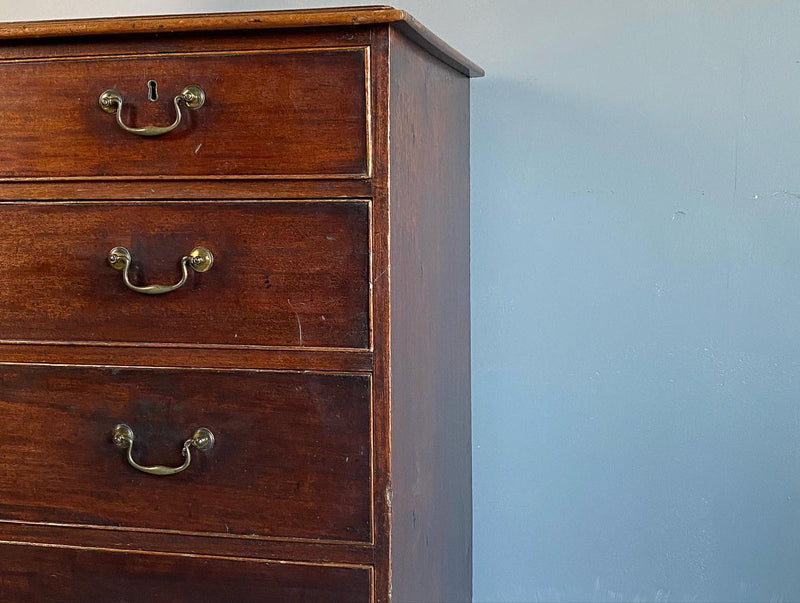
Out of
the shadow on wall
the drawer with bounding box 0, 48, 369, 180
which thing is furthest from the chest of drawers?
the shadow on wall

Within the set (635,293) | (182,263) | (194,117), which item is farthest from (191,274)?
(635,293)

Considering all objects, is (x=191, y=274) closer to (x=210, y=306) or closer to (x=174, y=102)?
(x=210, y=306)

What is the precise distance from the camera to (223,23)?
1129 mm

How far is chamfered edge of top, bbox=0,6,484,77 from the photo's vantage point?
43.5 inches

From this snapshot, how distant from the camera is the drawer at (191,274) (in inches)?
45.5

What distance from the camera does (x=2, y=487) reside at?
1.27 metres

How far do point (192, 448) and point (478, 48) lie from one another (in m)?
0.80

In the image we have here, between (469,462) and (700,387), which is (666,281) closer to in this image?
(700,387)

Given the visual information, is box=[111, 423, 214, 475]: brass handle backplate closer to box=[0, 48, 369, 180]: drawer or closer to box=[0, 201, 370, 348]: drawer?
box=[0, 201, 370, 348]: drawer

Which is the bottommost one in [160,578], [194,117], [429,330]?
[160,578]

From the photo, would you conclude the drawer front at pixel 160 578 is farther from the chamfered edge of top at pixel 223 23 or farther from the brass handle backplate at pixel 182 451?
the chamfered edge of top at pixel 223 23

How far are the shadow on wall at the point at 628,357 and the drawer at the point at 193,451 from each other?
54 centimetres

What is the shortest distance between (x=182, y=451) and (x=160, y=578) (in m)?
0.16

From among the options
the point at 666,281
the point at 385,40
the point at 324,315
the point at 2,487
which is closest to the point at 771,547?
the point at 666,281
